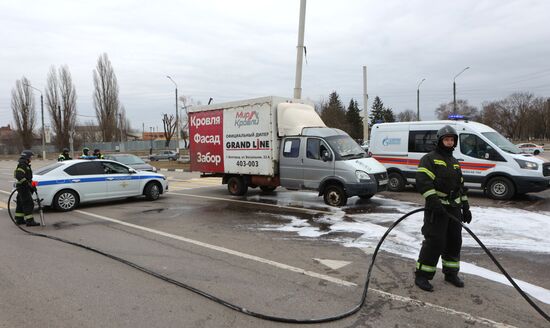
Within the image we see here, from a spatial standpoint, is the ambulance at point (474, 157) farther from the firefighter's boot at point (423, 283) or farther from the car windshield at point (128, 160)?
the car windshield at point (128, 160)

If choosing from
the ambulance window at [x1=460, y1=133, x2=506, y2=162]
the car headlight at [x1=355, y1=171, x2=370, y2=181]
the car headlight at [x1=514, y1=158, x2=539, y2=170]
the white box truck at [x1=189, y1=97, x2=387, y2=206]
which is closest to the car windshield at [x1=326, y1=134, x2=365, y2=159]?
the white box truck at [x1=189, y1=97, x2=387, y2=206]

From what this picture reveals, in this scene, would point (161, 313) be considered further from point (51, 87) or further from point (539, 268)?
point (51, 87)

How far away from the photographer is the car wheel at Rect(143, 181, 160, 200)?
12.0 metres

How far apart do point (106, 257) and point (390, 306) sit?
4.32 meters

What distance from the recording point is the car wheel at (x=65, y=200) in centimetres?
1015

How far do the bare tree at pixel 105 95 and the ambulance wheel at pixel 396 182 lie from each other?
44.8 metres

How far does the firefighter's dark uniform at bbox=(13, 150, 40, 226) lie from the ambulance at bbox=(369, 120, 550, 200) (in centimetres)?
982

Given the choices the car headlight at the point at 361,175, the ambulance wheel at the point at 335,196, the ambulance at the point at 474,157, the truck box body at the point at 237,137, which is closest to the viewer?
the car headlight at the point at 361,175

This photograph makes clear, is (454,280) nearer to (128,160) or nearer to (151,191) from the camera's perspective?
(151,191)

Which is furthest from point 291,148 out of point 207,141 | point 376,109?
point 376,109

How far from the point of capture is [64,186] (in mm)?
10234

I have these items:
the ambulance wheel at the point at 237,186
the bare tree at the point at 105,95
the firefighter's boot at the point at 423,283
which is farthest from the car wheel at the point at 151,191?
the bare tree at the point at 105,95

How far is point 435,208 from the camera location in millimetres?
4387

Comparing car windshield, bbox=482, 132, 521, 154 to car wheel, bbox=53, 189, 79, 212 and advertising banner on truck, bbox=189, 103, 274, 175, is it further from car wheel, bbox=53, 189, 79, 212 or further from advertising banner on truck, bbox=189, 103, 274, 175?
car wheel, bbox=53, 189, 79, 212
